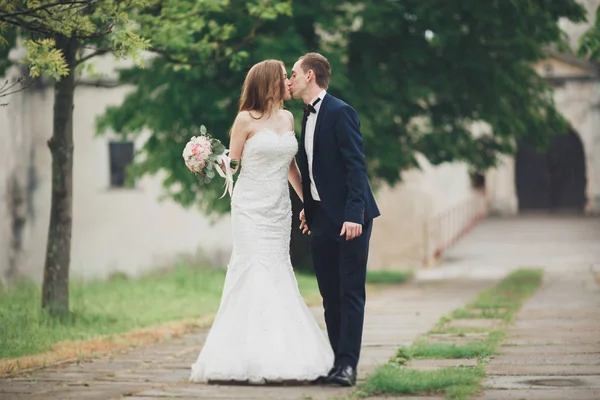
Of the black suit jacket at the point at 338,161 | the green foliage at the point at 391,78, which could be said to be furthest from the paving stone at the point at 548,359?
the green foliage at the point at 391,78

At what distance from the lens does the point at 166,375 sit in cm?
716

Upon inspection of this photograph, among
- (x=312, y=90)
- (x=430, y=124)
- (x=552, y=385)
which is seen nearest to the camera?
(x=552, y=385)

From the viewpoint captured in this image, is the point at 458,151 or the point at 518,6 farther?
the point at 458,151

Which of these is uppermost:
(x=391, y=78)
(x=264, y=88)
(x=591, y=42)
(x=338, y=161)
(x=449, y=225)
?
(x=391, y=78)

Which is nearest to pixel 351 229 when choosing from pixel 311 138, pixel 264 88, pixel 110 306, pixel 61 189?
pixel 311 138

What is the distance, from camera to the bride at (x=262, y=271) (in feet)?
21.2

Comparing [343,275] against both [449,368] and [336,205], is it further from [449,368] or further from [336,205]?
[449,368]

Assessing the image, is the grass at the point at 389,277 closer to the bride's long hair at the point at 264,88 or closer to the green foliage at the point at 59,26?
the green foliage at the point at 59,26

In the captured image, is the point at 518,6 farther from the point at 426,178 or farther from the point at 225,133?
the point at 426,178

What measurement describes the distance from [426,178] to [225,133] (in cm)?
1322

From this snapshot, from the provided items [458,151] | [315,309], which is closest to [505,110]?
[458,151]

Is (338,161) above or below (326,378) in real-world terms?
above

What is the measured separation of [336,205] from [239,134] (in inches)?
33.3

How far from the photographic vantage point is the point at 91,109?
26.7 meters
